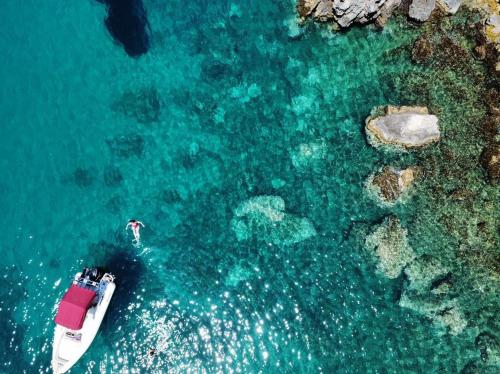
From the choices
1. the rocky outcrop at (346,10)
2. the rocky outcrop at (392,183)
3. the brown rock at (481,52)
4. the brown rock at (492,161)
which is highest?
the rocky outcrop at (346,10)

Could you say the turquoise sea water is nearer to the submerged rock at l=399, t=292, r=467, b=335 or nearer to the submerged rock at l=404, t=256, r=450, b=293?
the submerged rock at l=399, t=292, r=467, b=335

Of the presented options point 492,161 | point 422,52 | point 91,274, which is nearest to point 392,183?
point 492,161

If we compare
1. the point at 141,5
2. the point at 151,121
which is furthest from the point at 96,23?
the point at 151,121

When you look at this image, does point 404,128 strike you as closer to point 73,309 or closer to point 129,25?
point 129,25

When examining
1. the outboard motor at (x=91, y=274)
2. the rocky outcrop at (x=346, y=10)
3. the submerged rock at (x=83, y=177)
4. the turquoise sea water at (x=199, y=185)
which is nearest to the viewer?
the turquoise sea water at (x=199, y=185)

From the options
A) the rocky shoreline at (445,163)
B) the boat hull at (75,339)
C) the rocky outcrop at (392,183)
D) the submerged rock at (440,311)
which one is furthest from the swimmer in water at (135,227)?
the submerged rock at (440,311)

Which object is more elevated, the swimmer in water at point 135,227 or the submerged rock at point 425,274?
the swimmer in water at point 135,227

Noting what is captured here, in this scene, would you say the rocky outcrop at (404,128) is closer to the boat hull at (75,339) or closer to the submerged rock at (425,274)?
the submerged rock at (425,274)

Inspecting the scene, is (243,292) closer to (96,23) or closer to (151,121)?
(151,121)
